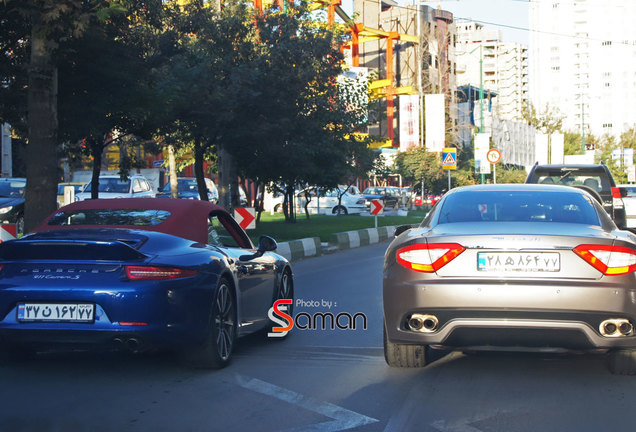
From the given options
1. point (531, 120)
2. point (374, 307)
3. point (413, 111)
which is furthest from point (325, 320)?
point (531, 120)

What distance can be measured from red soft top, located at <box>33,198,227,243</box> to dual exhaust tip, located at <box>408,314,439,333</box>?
1.91 meters

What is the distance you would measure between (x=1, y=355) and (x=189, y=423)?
7.75 feet

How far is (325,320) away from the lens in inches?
381

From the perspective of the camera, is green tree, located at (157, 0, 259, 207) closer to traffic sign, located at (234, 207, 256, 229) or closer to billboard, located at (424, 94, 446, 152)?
traffic sign, located at (234, 207, 256, 229)

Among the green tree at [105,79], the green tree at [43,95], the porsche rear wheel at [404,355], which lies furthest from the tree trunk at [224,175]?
the porsche rear wheel at [404,355]

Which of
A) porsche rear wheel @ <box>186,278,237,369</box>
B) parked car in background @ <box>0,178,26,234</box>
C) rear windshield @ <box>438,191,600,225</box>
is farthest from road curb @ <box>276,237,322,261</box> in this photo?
rear windshield @ <box>438,191,600,225</box>

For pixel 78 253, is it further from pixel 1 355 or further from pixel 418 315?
pixel 418 315

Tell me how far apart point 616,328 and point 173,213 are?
343 cm

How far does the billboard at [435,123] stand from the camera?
6334 cm

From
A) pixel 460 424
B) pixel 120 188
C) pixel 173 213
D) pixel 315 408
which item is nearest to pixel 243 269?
pixel 173 213

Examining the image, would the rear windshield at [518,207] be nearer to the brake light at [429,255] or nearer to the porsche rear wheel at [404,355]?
the brake light at [429,255]

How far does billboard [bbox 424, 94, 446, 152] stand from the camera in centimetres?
6334

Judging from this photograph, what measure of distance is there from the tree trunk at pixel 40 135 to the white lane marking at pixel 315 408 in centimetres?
733

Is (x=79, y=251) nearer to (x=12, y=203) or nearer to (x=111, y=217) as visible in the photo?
(x=111, y=217)
